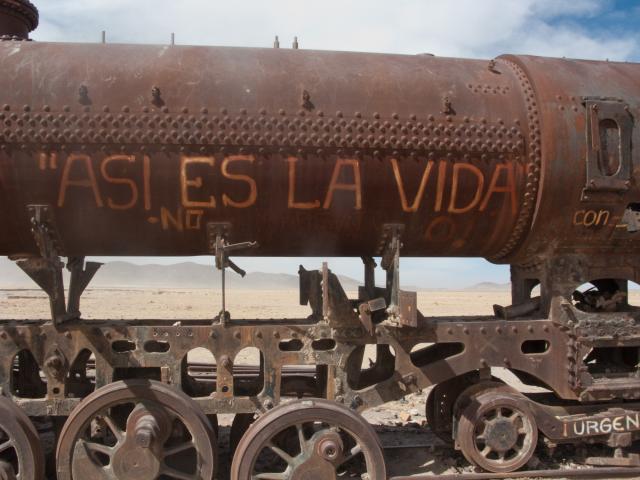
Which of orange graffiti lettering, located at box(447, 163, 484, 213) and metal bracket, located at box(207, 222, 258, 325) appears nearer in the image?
metal bracket, located at box(207, 222, 258, 325)

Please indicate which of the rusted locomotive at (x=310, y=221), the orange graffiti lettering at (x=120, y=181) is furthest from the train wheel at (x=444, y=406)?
the orange graffiti lettering at (x=120, y=181)

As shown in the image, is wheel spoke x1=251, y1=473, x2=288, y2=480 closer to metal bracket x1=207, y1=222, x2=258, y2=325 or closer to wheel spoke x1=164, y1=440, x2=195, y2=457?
wheel spoke x1=164, y1=440, x2=195, y2=457

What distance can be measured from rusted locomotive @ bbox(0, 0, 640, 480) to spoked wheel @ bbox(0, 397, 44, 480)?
0.7 inches

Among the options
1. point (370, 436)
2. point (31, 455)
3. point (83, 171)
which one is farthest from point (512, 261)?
point (31, 455)

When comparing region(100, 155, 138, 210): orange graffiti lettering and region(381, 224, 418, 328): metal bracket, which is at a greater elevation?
region(100, 155, 138, 210): orange graffiti lettering

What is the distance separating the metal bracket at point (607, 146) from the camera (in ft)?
16.1

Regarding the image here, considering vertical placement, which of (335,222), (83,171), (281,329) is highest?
(83,171)

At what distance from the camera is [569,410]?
5219 mm

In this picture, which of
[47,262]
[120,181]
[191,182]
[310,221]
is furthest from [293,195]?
[47,262]

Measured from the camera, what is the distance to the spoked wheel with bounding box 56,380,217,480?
4.51 meters

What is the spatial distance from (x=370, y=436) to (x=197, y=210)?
2.22m

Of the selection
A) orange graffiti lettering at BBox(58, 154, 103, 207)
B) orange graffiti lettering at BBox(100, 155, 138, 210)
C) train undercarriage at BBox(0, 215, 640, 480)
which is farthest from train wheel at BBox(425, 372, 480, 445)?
orange graffiti lettering at BBox(58, 154, 103, 207)

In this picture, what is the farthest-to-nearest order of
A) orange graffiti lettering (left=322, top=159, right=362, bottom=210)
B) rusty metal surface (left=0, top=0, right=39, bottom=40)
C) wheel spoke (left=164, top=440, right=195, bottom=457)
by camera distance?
rusty metal surface (left=0, top=0, right=39, bottom=40)
orange graffiti lettering (left=322, top=159, right=362, bottom=210)
wheel spoke (left=164, top=440, right=195, bottom=457)

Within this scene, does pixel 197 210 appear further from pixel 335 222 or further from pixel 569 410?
pixel 569 410
